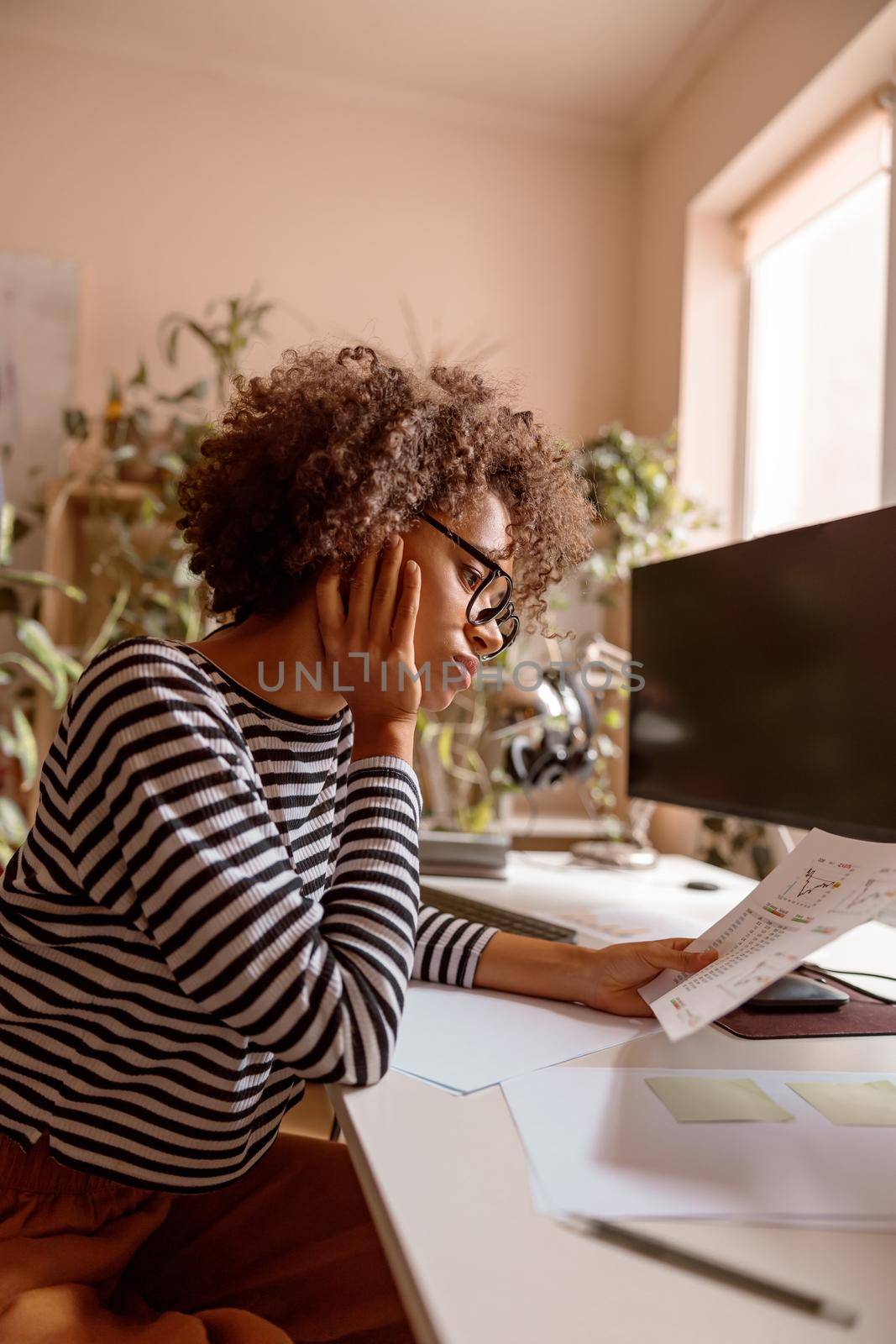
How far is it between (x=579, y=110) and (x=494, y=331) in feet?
2.30

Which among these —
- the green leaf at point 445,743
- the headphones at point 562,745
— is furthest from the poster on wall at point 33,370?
the headphones at point 562,745

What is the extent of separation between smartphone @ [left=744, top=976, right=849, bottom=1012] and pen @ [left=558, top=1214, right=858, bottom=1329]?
42 centimetres

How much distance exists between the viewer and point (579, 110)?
290cm

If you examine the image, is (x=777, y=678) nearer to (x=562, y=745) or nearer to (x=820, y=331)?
(x=562, y=745)

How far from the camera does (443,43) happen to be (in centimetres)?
263

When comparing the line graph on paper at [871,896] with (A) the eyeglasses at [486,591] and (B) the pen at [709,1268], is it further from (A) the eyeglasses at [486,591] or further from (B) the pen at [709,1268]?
(A) the eyeglasses at [486,591]

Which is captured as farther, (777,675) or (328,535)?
(777,675)

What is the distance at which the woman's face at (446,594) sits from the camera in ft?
2.93

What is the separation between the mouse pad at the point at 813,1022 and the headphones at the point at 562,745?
0.93m

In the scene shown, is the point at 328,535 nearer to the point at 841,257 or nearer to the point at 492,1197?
the point at 492,1197

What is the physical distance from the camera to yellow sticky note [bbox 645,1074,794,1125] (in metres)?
0.62

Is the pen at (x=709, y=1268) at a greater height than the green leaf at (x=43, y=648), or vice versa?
the green leaf at (x=43, y=648)

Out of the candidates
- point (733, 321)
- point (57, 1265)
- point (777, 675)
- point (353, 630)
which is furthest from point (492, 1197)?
point (733, 321)

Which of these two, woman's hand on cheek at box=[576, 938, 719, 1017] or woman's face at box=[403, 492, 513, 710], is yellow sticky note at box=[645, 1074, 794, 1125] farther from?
woman's face at box=[403, 492, 513, 710]
